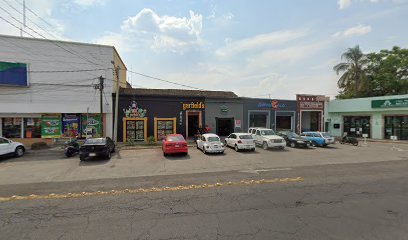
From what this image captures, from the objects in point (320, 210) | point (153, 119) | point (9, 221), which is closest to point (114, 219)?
point (9, 221)

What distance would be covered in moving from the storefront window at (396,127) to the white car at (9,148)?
126ft

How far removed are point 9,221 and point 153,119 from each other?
18635 millimetres

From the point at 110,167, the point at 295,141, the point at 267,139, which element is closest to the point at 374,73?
the point at 295,141

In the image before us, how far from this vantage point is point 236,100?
26469mm

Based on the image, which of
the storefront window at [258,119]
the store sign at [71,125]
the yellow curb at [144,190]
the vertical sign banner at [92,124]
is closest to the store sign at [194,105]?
the storefront window at [258,119]

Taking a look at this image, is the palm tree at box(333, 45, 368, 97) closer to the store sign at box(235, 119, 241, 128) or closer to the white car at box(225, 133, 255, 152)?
the store sign at box(235, 119, 241, 128)

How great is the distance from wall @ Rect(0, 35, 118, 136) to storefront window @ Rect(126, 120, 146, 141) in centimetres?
182

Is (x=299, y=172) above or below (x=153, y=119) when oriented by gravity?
below

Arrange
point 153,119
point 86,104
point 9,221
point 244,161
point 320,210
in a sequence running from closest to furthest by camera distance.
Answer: point 9,221 → point 320,210 → point 244,161 → point 86,104 → point 153,119

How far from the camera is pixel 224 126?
27.2m

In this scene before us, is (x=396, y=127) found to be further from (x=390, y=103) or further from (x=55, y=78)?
(x=55, y=78)

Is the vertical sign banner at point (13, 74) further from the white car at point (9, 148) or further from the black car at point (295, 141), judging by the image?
the black car at point (295, 141)

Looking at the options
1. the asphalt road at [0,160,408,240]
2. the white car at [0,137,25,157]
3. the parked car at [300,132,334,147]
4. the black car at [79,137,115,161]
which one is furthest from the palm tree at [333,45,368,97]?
the white car at [0,137,25,157]

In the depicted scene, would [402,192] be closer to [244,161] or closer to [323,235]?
[323,235]
